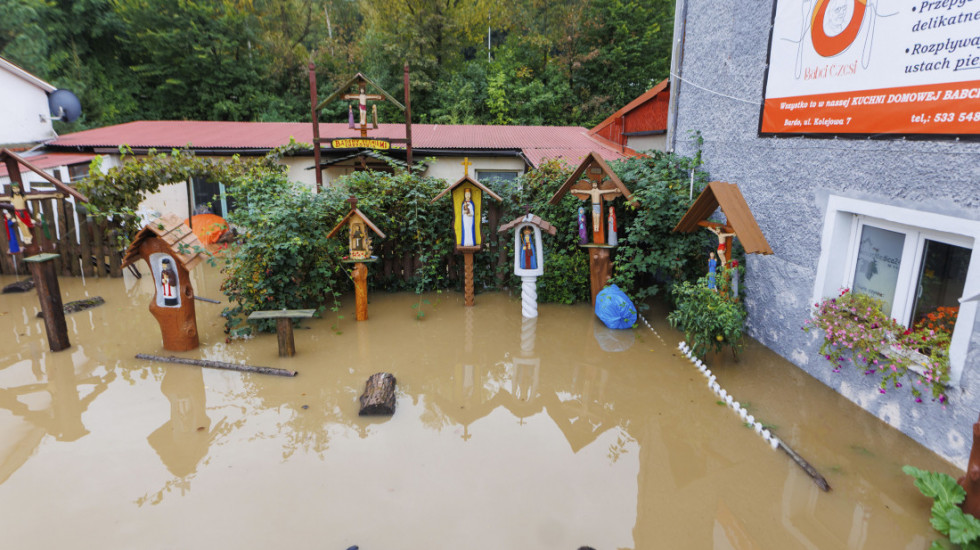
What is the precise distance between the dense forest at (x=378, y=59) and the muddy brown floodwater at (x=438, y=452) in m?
17.9

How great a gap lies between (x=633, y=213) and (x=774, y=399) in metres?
3.30

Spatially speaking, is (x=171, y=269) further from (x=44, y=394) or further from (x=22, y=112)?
(x=22, y=112)

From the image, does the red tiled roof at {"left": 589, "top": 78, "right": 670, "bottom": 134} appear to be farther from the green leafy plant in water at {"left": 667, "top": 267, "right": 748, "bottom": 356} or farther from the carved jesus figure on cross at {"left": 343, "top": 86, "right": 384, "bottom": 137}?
the green leafy plant in water at {"left": 667, "top": 267, "right": 748, "bottom": 356}

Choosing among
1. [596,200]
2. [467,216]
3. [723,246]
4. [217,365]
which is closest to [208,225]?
[217,365]

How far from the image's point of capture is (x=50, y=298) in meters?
5.62

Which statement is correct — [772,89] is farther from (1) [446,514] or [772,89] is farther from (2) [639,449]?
(1) [446,514]

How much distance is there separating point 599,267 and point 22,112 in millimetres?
14798

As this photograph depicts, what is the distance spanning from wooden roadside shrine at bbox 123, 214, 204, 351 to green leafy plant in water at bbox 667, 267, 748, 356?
536 cm

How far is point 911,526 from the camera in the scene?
129 inches

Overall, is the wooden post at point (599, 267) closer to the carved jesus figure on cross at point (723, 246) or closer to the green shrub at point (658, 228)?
the green shrub at point (658, 228)

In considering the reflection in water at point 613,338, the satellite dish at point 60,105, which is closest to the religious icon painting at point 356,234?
the reflection in water at point 613,338

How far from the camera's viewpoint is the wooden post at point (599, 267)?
6.97 meters

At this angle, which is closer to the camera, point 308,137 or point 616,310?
point 616,310

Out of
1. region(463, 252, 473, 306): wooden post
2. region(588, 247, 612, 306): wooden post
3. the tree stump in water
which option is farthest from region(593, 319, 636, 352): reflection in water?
the tree stump in water
